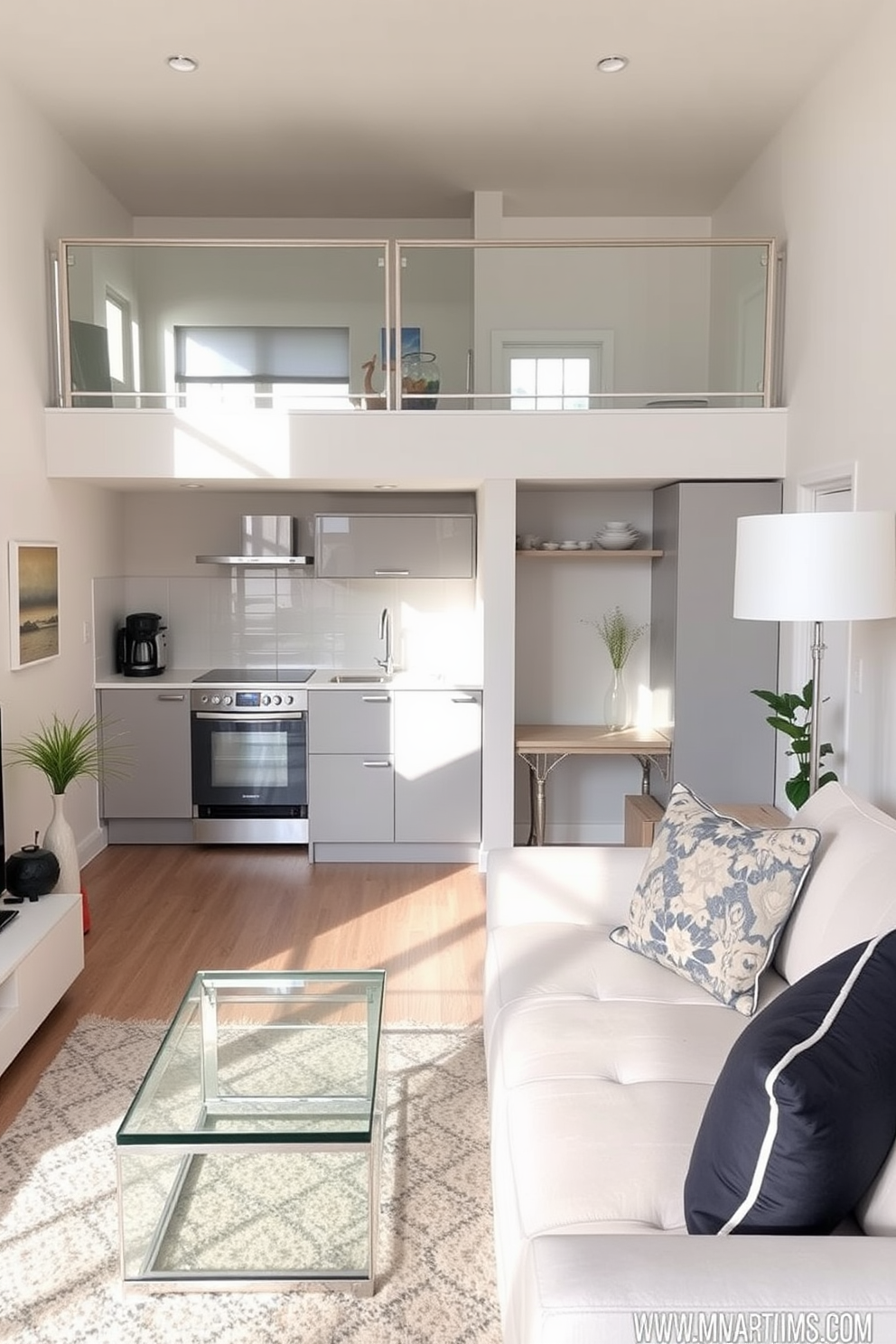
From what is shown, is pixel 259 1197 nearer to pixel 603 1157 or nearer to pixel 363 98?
pixel 603 1157

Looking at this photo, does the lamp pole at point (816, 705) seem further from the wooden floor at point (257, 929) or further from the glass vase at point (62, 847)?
the glass vase at point (62, 847)

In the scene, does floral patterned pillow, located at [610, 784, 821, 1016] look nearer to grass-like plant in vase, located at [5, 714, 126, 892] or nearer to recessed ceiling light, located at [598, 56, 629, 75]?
grass-like plant in vase, located at [5, 714, 126, 892]

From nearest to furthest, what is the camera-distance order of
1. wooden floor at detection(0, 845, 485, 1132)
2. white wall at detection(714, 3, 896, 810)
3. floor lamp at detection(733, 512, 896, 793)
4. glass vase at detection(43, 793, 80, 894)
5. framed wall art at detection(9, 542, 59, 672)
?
floor lamp at detection(733, 512, 896, 793) < white wall at detection(714, 3, 896, 810) < wooden floor at detection(0, 845, 485, 1132) < glass vase at detection(43, 793, 80, 894) < framed wall art at detection(9, 542, 59, 672)

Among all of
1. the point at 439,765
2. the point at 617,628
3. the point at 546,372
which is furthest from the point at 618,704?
the point at 546,372

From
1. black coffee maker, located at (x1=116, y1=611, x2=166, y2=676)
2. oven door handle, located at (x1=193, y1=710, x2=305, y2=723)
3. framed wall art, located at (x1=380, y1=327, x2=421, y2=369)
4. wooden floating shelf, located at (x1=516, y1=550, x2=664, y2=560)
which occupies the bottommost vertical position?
oven door handle, located at (x1=193, y1=710, x2=305, y2=723)

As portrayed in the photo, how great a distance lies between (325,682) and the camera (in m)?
5.52

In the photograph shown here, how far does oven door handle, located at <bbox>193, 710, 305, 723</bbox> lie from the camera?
5.50 meters

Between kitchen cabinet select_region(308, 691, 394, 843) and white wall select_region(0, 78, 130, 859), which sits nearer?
white wall select_region(0, 78, 130, 859)

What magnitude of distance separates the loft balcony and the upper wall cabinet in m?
0.67

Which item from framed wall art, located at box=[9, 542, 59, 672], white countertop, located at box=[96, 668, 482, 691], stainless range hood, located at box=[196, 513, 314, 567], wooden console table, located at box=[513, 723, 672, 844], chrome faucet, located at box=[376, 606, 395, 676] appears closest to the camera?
framed wall art, located at box=[9, 542, 59, 672]

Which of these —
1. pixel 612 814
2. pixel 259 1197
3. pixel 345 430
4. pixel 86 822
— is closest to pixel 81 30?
pixel 345 430

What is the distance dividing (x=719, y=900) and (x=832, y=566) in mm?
1042

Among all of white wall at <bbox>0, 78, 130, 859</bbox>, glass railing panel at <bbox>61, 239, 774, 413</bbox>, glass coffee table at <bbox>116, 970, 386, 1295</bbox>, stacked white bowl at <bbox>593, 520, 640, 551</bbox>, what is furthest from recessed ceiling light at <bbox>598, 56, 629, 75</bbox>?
glass coffee table at <bbox>116, 970, 386, 1295</bbox>

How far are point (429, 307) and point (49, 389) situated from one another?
177 cm
